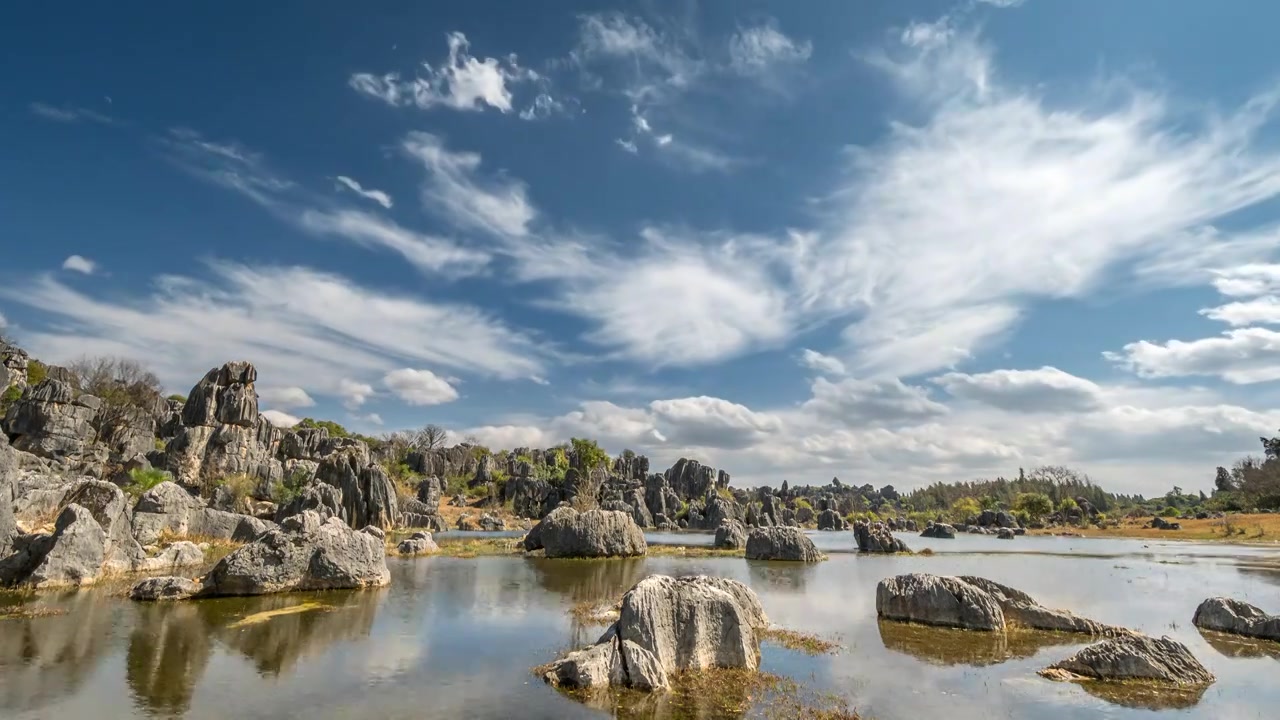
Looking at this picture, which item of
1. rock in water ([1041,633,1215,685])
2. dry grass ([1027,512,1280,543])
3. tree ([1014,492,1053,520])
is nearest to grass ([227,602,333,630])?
rock in water ([1041,633,1215,685])

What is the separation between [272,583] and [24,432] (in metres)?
69.1

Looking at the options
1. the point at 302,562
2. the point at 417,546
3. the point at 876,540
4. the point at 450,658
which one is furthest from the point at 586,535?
the point at 450,658

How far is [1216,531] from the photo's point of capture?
96.8m

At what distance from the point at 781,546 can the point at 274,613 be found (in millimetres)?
39833

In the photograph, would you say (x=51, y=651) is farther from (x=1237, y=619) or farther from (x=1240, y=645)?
(x=1237, y=619)

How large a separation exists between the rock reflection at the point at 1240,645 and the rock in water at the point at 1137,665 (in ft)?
17.3

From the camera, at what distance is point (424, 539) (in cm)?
5316

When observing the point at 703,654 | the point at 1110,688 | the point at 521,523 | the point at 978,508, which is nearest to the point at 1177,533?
the point at 978,508

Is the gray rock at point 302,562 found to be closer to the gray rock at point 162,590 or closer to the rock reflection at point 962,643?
the gray rock at point 162,590

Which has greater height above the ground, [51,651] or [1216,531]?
[51,651]

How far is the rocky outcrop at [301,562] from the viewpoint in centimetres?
2734

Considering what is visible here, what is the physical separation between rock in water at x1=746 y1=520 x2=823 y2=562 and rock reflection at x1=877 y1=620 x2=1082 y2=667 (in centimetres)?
2940

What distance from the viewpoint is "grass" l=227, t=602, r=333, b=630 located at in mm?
22125

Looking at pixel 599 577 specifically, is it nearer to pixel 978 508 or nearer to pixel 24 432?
pixel 24 432
